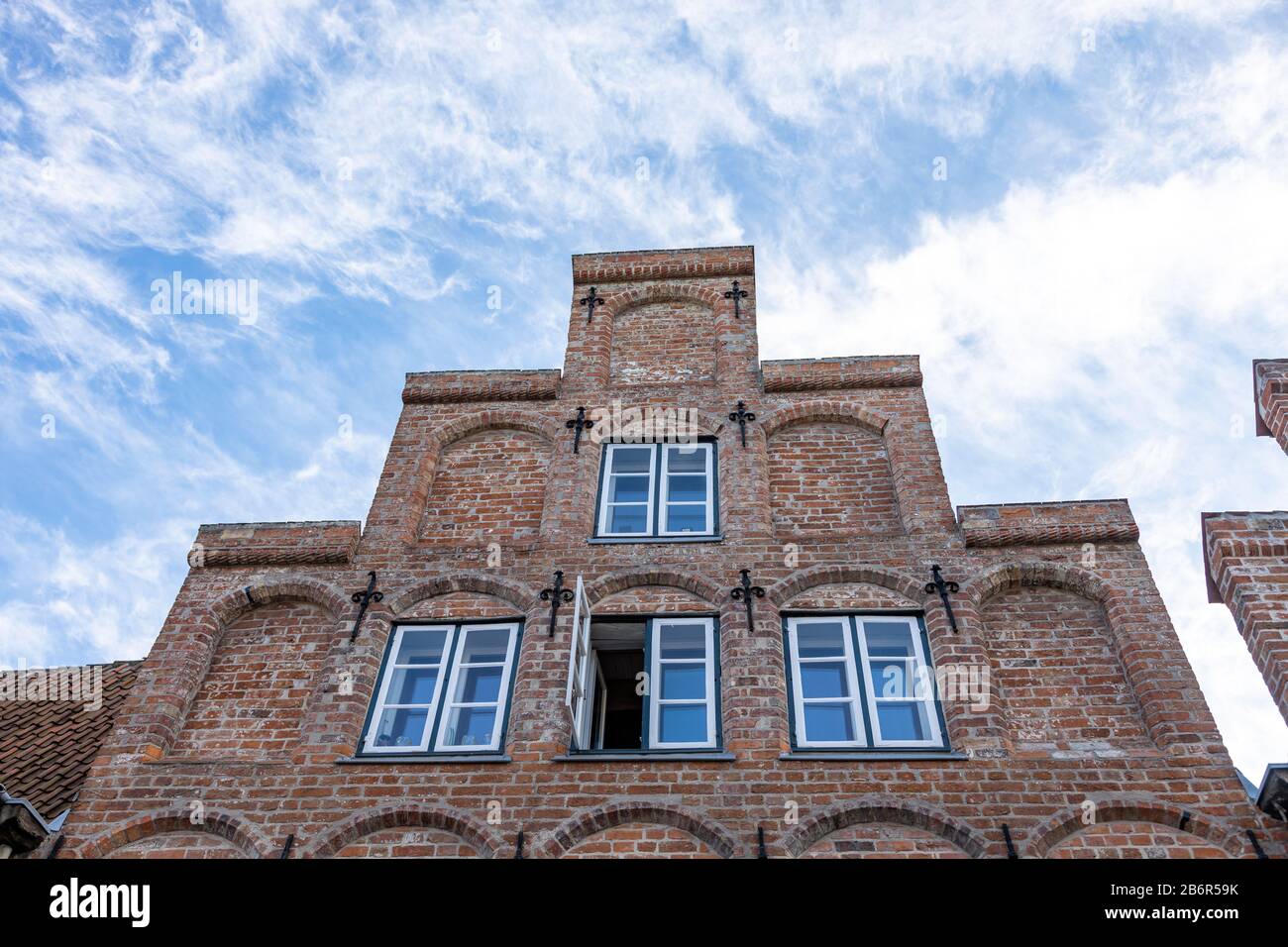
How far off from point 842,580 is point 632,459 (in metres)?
2.71

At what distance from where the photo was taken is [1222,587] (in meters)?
8.62

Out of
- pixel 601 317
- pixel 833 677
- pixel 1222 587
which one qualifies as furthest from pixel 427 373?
pixel 1222 587

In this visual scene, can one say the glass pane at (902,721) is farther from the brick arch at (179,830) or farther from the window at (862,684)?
the brick arch at (179,830)

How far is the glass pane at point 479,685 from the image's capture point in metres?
8.73

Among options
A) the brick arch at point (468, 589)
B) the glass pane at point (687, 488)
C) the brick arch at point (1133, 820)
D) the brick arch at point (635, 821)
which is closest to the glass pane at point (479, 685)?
the brick arch at point (468, 589)

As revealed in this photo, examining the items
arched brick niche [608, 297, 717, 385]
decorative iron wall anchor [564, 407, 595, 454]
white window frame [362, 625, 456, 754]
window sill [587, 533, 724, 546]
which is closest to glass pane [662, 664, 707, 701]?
window sill [587, 533, 724, 546]

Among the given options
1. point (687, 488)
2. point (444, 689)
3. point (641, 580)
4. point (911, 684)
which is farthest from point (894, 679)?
point (444, 689)

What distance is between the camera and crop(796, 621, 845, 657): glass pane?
8.85m

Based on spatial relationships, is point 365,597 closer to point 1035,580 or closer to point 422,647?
point 422,647

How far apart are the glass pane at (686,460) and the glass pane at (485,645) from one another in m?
2.63

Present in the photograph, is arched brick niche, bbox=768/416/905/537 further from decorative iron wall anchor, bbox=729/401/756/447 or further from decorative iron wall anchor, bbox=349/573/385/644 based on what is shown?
decorative iron wall anchor, bbox=349/573/385/644

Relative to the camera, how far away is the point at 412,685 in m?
8.88

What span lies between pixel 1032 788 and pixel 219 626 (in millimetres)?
6709
